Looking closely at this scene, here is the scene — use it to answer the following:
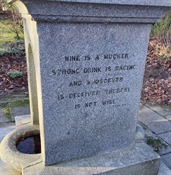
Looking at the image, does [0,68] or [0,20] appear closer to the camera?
[0,68]

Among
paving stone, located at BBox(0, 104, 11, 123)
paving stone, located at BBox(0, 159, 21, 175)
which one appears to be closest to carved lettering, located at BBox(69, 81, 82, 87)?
paving stone, located at BBox(0, 159, 21, 175)

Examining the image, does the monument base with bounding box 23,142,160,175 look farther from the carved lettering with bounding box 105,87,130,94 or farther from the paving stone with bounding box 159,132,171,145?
the paving stone with bounding box 159,132,171,145

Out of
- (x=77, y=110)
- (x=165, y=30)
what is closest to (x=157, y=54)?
(x=165, y=30)

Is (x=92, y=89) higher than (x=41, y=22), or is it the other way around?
(x=41, y=22)

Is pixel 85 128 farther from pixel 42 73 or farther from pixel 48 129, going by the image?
pixel 42 73

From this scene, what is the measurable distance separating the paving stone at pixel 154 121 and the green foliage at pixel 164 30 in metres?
4.26

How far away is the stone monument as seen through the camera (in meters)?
1.82

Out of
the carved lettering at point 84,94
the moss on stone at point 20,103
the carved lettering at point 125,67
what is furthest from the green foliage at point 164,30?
the carved lettering at point 84,94

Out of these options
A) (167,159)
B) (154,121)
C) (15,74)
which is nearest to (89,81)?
(167,159)

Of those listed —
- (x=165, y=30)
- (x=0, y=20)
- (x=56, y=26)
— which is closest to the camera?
(x=56, y=26)

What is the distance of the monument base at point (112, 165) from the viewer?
2170mm

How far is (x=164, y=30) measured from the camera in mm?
8117

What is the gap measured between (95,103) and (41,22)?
0.95 meters

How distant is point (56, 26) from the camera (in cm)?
182
